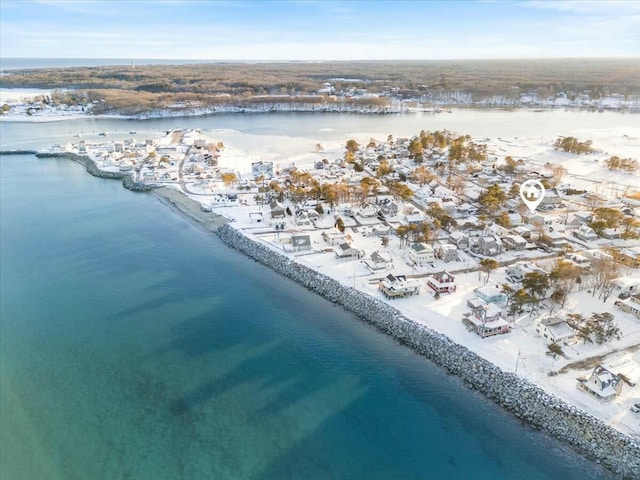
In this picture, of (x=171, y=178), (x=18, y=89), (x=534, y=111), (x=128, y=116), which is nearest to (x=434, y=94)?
(x=534, y=111)

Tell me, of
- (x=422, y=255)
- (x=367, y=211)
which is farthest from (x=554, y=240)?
(x=367, y=211)

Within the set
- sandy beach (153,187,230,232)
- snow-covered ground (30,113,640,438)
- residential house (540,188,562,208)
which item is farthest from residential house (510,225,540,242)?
sandy beach (153,187,230,232)

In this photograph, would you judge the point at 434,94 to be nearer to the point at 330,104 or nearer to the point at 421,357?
the point at 330,104

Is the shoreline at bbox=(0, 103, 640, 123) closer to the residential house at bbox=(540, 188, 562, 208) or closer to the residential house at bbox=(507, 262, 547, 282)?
the residential house at bbox=(540, 188, 562, 208)

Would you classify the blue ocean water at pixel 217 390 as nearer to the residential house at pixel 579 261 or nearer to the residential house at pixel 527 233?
the residential house at pixel 579 261

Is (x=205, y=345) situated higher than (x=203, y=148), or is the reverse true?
(x=203, y=148)
